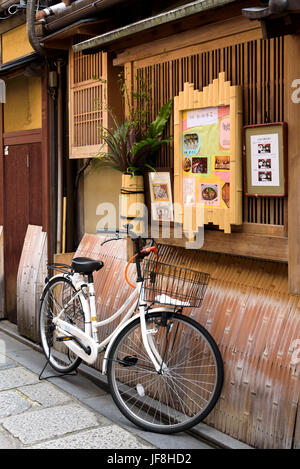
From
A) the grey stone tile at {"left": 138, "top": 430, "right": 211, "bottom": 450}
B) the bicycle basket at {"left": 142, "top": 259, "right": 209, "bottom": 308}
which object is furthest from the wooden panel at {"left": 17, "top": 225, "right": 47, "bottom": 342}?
the grey stone tile at {"left": 138, "top": 430, "right": 211, "bottom": 450}

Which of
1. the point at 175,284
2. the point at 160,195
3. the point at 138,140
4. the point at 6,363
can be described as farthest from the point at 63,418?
the point at 138,140

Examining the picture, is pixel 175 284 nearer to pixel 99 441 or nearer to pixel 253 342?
pixel 253 342

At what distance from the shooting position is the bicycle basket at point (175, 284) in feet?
19.6

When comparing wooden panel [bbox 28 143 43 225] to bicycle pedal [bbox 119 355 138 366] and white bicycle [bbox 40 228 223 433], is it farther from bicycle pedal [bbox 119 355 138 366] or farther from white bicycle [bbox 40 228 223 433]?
bicycle pedal [bbox 119 355 138 366]

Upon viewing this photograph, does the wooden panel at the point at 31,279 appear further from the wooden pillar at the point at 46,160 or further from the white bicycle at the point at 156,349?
the white bicycle at the point at 156,349

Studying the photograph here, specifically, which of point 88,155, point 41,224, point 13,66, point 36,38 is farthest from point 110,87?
point 41,224

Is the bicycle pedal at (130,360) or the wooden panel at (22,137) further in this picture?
the wooden panel at (22,137)

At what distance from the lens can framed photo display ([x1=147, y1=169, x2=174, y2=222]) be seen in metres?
6.58

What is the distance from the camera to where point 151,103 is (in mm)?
6781

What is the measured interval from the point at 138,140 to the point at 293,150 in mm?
2226

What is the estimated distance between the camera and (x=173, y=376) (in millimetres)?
6430

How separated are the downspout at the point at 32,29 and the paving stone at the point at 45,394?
4.72 m

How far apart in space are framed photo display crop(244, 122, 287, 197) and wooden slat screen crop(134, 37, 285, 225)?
95 mm

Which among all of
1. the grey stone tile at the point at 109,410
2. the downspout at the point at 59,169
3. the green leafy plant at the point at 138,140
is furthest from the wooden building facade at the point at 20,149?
the grey stone tile at the point at 109,410
